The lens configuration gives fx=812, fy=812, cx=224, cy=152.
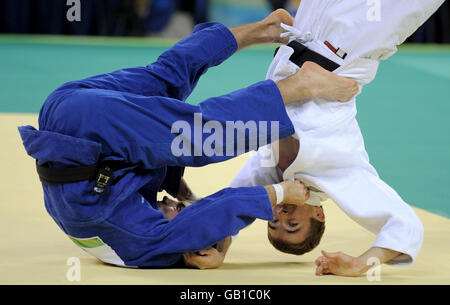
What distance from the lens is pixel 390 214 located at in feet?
10.1

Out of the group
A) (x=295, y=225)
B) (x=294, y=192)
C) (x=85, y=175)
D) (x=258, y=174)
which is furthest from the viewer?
(x=258, y=174)

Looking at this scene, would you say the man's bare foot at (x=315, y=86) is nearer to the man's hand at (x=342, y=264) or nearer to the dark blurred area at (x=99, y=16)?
the man's hand at (x=342, y=264)

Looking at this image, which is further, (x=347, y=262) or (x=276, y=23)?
(x=276, y=23)

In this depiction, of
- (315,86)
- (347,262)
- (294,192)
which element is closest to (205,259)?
(294,192)

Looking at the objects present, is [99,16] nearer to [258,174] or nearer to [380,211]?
[258,174]

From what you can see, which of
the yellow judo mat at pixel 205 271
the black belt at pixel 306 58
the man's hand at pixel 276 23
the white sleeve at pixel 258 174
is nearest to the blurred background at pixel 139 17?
the yellow judo mat at pixel 205 271

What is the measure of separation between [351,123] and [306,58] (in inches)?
12.8

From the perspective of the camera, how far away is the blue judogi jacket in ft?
9.60

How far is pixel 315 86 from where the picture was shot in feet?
10.5

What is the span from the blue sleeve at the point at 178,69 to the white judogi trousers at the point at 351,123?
0.29 metres

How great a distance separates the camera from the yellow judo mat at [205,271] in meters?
2.93

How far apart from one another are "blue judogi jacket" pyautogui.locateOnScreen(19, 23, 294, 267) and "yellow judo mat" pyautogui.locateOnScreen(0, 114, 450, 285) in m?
0.14

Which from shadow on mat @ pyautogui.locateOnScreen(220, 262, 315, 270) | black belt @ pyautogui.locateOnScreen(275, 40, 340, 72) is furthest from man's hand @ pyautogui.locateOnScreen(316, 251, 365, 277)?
black belt @ pyautogui.locateOnScreen(275, 40, 340, 72)

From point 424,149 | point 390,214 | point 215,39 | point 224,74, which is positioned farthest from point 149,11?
point 390,214
